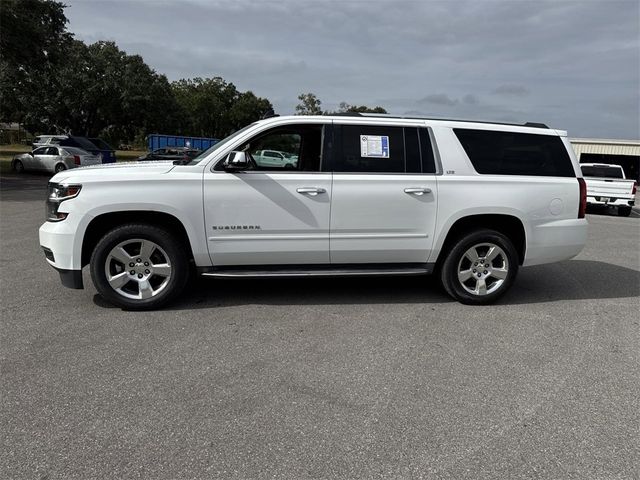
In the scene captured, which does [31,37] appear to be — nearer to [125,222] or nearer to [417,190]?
[125,222]

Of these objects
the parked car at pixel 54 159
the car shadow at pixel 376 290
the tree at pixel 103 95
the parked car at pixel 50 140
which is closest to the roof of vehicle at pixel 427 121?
the car shadow at pixel 376 290

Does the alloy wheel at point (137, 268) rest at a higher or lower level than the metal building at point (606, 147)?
lower

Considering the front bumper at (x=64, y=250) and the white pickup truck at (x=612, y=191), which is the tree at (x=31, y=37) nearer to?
the front bumper at (x=64, y=250)

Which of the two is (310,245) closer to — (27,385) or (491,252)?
(491,252)

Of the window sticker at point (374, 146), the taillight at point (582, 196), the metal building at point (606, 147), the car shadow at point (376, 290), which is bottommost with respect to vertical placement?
the car shadow at point (376, 290)

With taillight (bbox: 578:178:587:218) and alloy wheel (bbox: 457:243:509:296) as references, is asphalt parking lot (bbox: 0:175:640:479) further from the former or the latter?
taillight (bbox: 578:178:587:218)

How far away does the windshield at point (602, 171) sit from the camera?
17.3 m

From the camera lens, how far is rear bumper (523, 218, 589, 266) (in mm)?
5203

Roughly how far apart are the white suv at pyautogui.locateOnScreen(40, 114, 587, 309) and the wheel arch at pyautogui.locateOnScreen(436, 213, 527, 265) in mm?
19

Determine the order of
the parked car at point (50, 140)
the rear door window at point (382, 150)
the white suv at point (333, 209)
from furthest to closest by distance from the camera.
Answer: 1. the parked car at point (50, 140)
2. the rear door window at point (382, 150)
3. the white suv at point (333, 209)

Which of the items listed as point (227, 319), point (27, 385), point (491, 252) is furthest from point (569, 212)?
point (27, 385)

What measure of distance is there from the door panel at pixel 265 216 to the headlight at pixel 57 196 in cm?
121

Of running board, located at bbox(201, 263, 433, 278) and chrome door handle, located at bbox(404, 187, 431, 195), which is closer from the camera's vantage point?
running board, located at bbox(201, 263, 433, 278)

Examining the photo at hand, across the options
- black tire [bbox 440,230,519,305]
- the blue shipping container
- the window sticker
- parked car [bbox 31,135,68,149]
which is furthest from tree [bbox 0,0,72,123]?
black tire [bbox 440,230,519,305]
